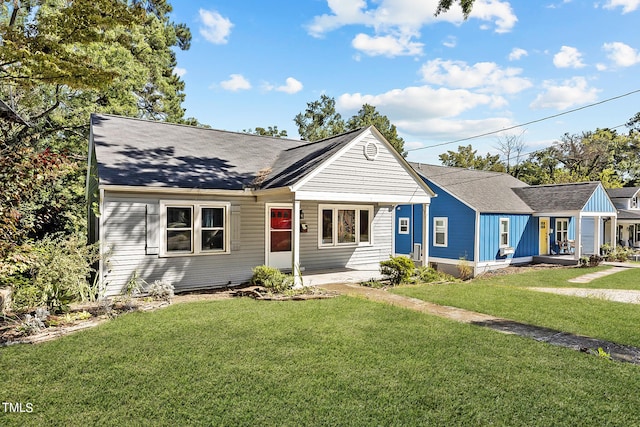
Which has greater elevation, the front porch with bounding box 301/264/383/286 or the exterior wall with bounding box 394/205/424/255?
the exterior wall with bounding box 394/205/424/255

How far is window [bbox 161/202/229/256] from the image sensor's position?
33.6 feet

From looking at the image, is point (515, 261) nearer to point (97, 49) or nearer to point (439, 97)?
point (439, 97)

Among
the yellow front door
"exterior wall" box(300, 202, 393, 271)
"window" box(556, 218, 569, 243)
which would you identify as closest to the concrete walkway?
"exterior wall" box(300, 202, 393, 271)

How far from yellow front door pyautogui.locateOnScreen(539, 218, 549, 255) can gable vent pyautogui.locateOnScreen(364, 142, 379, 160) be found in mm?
14845

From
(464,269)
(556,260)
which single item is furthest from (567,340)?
(556,260)

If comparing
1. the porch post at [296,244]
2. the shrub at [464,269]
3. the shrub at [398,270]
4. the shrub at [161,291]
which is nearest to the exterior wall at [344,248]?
the shrub at [398,270]

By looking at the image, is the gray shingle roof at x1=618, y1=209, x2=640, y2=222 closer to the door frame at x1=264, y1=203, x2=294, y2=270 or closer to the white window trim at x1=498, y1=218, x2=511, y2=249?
the white window trim at x1=498, y1=218, x2=511, y2=249

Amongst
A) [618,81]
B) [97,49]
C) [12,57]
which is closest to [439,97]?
[618,81]

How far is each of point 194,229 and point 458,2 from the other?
9295mm

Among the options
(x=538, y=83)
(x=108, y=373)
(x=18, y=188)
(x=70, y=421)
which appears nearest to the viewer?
(x=70, y=421)

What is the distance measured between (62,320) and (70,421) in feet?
12.8

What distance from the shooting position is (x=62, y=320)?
690 cm

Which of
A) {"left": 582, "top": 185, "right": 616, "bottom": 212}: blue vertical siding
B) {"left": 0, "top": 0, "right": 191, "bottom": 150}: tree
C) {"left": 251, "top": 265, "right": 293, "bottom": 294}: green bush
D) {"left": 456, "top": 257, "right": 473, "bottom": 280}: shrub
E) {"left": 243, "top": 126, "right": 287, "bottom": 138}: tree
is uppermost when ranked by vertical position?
{"left": 243, "top": 126, "right": 287, "bottom": 138}: tree

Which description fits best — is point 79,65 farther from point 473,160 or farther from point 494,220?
point 473,160
